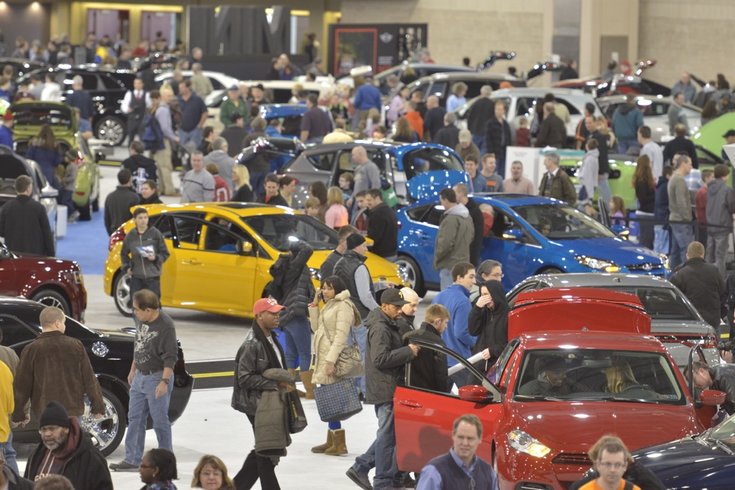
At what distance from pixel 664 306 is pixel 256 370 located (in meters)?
5.83

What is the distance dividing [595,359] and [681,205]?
40.7ft

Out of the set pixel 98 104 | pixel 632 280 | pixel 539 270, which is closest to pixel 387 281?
pixel 539 270

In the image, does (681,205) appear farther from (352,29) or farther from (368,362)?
(352,29)

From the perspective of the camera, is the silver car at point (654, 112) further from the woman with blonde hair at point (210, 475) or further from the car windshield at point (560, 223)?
the woman with blonde hair at point (210, 475)

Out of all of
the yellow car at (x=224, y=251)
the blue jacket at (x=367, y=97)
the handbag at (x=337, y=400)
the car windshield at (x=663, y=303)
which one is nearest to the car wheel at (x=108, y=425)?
the handbag at (x=337, y=400)

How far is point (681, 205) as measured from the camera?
25031 millimetres

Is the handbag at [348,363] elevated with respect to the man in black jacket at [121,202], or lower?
lower

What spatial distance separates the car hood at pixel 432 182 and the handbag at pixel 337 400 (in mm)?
10708

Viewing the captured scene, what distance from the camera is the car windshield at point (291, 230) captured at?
21031 millimetres

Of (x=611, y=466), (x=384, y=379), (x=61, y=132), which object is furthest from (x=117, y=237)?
(x=611, y=466)

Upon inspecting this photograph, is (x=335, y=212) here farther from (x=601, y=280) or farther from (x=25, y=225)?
(x=601, y=280)

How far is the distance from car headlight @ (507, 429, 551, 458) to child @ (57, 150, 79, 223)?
18.4 m

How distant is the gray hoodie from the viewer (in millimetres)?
21062

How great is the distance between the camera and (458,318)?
603 inches
